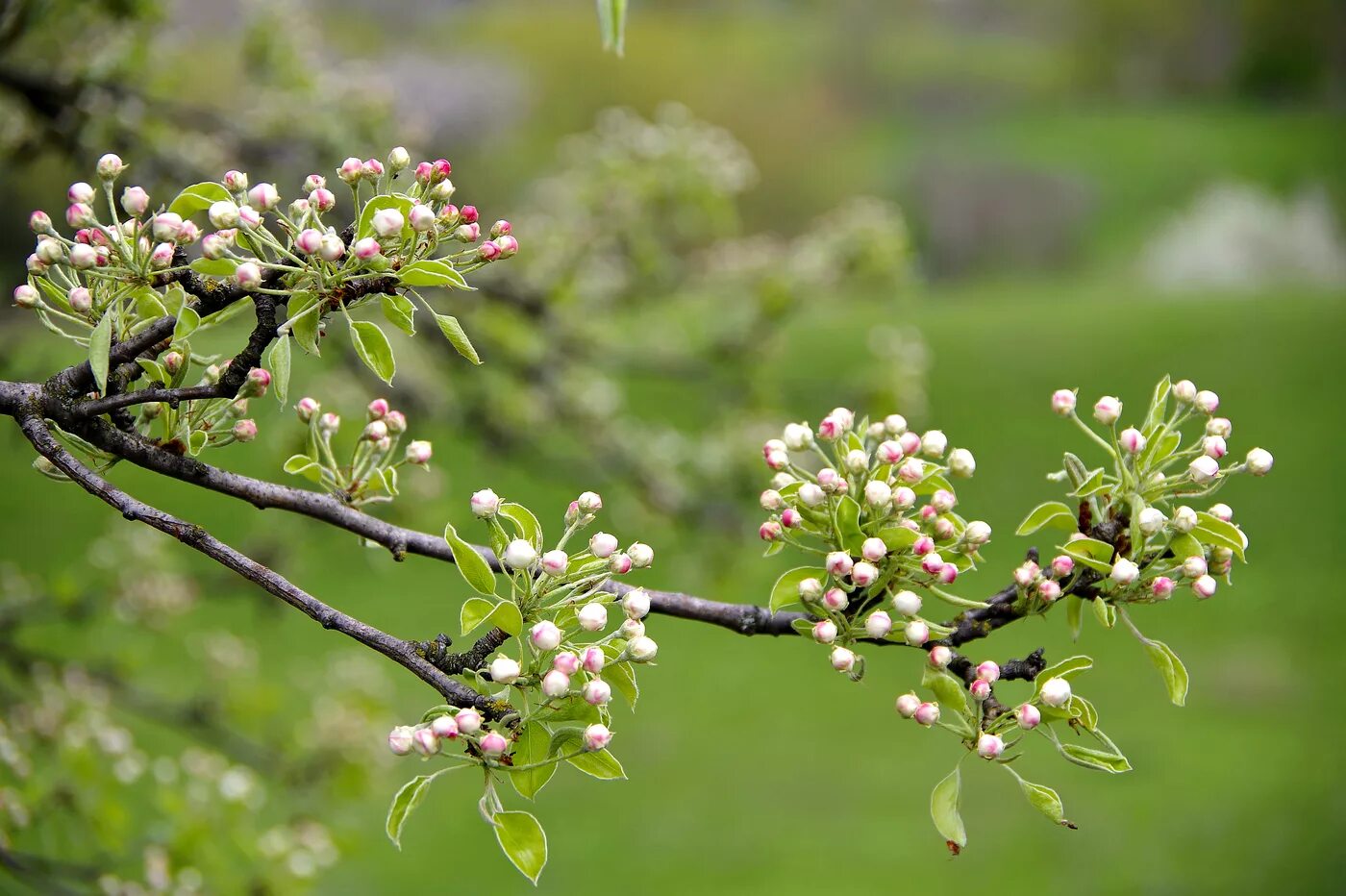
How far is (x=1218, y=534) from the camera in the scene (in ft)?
4.32

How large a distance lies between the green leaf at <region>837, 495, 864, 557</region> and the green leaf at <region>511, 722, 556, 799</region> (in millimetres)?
410

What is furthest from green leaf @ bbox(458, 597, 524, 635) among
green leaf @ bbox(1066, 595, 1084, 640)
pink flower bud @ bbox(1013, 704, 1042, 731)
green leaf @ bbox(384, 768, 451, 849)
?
green leaf @ bbox(1066, 595, 1084, 640)

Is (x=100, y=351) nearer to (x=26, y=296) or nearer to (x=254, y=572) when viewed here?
(x=26, y=296)

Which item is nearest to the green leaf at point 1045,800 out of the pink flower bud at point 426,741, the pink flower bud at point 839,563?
the pink flower bud at point 839,563

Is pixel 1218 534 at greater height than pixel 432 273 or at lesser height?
greater

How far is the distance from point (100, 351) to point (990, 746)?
1.00 meters

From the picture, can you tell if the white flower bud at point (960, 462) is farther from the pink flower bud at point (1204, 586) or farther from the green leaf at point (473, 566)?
the green leaf at point (473, 566)

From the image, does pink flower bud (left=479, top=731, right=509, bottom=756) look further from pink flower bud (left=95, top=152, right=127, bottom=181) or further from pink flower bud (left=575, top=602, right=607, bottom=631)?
pink flower bud (left=95, top=152, right=127, bottom=181)

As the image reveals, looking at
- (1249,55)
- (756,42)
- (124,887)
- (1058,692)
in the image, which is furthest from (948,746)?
(756,42)

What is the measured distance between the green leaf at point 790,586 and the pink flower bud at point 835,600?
0.04 m

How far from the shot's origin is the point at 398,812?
1141 millimetres

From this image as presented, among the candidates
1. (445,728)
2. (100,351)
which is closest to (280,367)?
(100,351)

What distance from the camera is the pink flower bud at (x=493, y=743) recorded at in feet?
3.56

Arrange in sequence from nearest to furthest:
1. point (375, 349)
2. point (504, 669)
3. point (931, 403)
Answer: point (504, 669)
point (375, 349)
point (931, 403)
